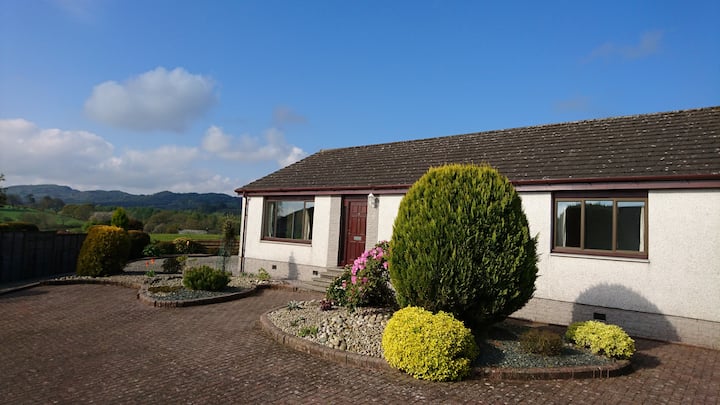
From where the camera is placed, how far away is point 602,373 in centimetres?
609

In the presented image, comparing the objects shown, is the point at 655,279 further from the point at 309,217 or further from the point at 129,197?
the point at 129,197

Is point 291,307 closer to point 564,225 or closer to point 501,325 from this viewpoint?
point 501,325

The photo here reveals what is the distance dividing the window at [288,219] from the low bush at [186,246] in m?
11.1

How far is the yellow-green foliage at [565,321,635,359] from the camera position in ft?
21.4

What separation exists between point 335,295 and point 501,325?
3557 millimetres

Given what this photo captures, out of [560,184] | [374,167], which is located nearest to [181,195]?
[374,167]

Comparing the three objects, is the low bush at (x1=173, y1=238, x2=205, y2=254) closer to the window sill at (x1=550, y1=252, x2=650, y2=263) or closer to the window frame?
the window frame

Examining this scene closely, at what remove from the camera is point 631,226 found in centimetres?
891

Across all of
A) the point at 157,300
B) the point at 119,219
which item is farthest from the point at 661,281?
the point at 119,219

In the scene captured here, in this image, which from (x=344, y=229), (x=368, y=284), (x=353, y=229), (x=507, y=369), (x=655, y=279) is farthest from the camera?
(x=344, y=229)

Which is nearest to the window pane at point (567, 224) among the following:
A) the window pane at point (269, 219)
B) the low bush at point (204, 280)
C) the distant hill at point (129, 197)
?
the low bush at point (204, 280)

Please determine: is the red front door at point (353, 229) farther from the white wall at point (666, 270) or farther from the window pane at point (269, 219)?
the white wall at point (666, 270)

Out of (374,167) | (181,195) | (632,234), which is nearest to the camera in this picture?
(632,234)

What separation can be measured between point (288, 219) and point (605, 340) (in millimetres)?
11212
